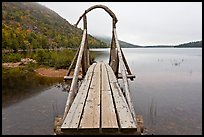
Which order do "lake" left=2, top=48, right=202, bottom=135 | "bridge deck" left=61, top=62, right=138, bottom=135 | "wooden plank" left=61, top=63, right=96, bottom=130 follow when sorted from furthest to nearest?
1. "lake" left=2, top=48, right=202, bottom=135
2. "wooden plank" left=61, top=63, right=96, bottom=130
3. "bridge deck" left=61, top=62, right=138, bottom=135

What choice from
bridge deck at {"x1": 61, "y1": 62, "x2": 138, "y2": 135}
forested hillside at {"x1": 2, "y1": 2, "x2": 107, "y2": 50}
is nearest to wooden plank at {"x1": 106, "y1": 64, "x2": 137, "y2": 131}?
bridge deck at {"x1": 61, "y1": 62, "x2": 138, "y2": 135}

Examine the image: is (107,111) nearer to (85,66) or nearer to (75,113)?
(75,113)

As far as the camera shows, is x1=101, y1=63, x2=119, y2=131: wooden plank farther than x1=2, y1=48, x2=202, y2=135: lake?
No

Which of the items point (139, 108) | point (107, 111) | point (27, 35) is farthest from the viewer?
point (27, 35)

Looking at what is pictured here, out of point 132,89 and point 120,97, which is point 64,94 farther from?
point 120,97

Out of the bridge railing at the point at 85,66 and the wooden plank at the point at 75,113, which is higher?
the bridge railing at the point at 85,66

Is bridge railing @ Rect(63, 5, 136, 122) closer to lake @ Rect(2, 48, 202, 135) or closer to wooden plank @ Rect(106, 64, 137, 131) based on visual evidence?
wooden plank @ Rect(106, 64, 137, 131)

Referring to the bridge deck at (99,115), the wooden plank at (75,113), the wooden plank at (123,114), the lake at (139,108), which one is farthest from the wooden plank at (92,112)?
the lake at (139,108)

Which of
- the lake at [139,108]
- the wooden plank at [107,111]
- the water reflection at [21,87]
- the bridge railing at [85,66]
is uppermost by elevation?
the bridge railing at [85,66]

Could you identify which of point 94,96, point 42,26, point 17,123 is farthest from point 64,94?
point 42,26

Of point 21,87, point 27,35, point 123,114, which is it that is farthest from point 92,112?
point 27,35

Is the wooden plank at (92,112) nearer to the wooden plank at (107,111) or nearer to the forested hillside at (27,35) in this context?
the wooden plank at (107,111)

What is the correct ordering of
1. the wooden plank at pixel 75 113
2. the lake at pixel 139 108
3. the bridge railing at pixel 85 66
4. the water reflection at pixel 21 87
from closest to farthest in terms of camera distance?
the wooden plank at pixel 75 113
the bridge railing at pixel 85 66
the lake at pixel 139 108
the water reflection at pixel 21 87

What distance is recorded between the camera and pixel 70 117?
14.0 ft
